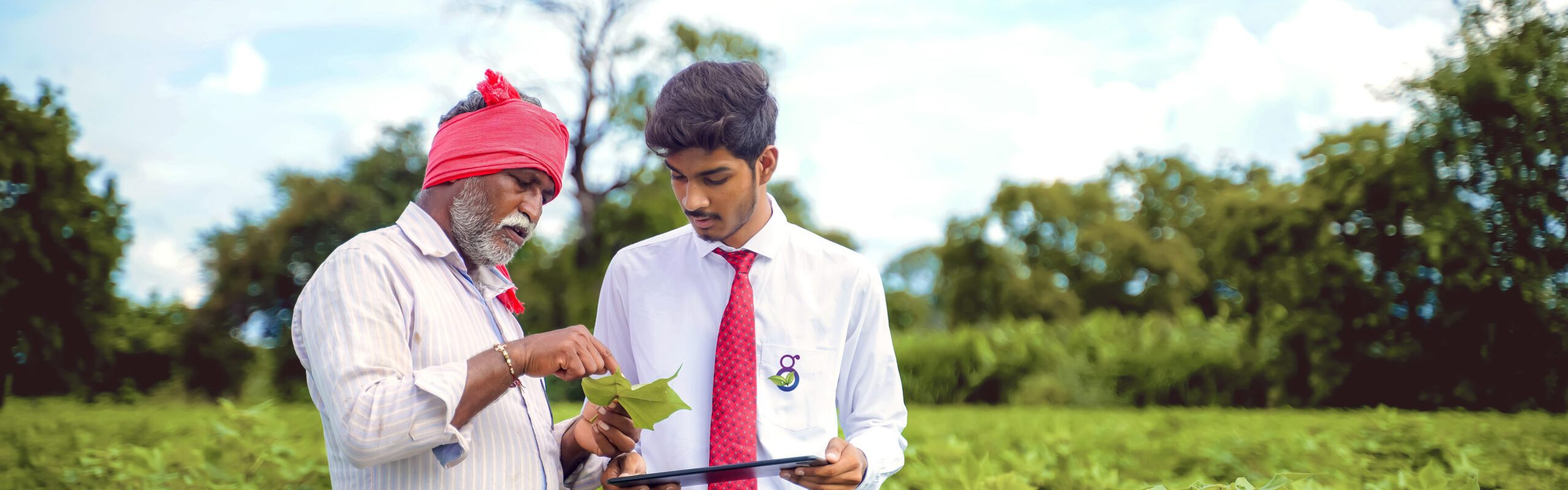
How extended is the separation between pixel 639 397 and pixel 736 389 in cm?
44

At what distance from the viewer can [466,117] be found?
7.48ft

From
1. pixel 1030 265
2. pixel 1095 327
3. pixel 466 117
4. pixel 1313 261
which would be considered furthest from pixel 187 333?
pixel 1030 265

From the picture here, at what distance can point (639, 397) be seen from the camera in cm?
209

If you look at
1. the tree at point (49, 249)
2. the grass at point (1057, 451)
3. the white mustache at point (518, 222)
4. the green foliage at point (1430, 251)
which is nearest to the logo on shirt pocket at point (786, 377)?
the white mustache at point (518, 222)

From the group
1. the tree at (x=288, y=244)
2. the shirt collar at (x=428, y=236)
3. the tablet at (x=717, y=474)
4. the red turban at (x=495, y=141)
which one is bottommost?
the tablet at (x=717, y=474)

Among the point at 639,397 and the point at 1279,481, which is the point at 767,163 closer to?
the point at 639,397

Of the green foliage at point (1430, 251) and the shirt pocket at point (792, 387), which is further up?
the green foliage at point (1430, 251)

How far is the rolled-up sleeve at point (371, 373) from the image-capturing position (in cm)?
183

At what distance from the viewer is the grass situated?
4172mm

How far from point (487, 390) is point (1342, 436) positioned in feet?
18.0

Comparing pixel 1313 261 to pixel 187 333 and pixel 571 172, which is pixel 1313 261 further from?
pixel 571 172

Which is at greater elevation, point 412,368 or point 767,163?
point 767,163

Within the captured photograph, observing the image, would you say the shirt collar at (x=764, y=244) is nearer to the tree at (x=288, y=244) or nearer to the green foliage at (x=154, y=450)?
the green foliage at (x=154, y=450)

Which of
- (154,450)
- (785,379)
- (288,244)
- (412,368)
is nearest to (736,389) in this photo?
(785,379)
